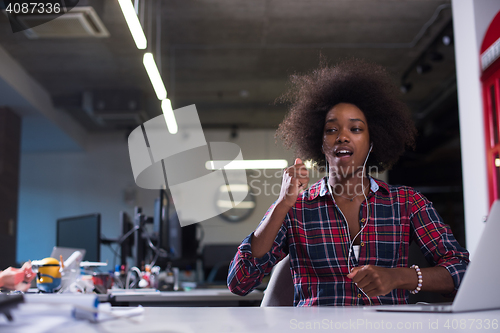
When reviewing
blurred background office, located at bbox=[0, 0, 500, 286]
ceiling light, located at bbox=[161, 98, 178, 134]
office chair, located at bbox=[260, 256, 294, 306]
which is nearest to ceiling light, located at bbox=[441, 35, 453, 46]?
blurred background office, located at bbox=[0, 0, 500, 286]

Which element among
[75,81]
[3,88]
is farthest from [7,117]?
[75,81]

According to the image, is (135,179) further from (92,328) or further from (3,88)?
(92,328)

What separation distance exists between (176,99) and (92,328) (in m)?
6.08

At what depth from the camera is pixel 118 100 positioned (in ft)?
20.0

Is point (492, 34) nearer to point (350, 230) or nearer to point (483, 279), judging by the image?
point (350, 230)

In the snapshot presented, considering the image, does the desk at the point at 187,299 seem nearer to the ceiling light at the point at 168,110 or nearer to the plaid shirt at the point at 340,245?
the plaid shirt at the point at 340,245

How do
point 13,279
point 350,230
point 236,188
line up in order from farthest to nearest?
point 236,188 < point 350,230 < point 13,279

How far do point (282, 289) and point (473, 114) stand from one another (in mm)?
2163

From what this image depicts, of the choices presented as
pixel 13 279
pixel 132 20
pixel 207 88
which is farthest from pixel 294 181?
pixel 207 88

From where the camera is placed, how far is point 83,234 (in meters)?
2.83

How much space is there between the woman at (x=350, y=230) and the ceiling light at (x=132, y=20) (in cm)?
141

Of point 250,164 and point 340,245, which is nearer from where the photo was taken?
point 340,245

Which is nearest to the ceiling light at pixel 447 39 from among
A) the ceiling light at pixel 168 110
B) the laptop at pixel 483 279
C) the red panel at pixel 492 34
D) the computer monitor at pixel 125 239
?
the red panel at pixel 492 34

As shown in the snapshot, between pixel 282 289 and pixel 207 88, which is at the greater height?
pixel 207 88
